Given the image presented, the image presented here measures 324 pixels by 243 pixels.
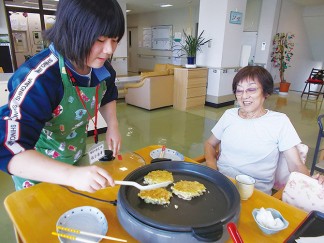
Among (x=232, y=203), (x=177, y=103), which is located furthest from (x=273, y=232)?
(x=177, y=103)

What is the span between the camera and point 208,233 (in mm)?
583

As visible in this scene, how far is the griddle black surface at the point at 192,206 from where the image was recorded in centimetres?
63

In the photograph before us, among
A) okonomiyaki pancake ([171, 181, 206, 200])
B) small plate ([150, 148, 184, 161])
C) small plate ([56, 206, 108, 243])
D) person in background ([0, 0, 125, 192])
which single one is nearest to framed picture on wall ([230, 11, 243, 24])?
small plate ([150, 148, 184, 161])

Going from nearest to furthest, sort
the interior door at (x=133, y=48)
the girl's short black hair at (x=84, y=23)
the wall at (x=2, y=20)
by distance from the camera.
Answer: the girl's short black hair at (x=84, y=23)
the wall at (x=2, y=20)
the interior door at (x=133, y=48)

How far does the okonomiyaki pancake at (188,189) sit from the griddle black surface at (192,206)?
0.6 inches

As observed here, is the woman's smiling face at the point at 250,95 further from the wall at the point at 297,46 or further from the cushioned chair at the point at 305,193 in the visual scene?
the wall at the point at 297,46

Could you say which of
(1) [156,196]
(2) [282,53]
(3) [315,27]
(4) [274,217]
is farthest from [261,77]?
(3) [315,27]

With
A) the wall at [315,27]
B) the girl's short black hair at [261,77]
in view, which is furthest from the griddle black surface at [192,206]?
the wall at [315,27]

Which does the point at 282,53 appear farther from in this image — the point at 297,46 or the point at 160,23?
the point at 160,23

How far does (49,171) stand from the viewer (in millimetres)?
647

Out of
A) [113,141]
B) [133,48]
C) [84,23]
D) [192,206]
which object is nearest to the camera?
[84,23]

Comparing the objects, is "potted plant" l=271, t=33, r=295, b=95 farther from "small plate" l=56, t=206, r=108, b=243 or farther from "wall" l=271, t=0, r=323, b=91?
"small plate" l=56, t=206, r=108, b=243

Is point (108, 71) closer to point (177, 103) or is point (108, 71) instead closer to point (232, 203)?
point (232, 203)

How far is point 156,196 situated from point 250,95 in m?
0.82
